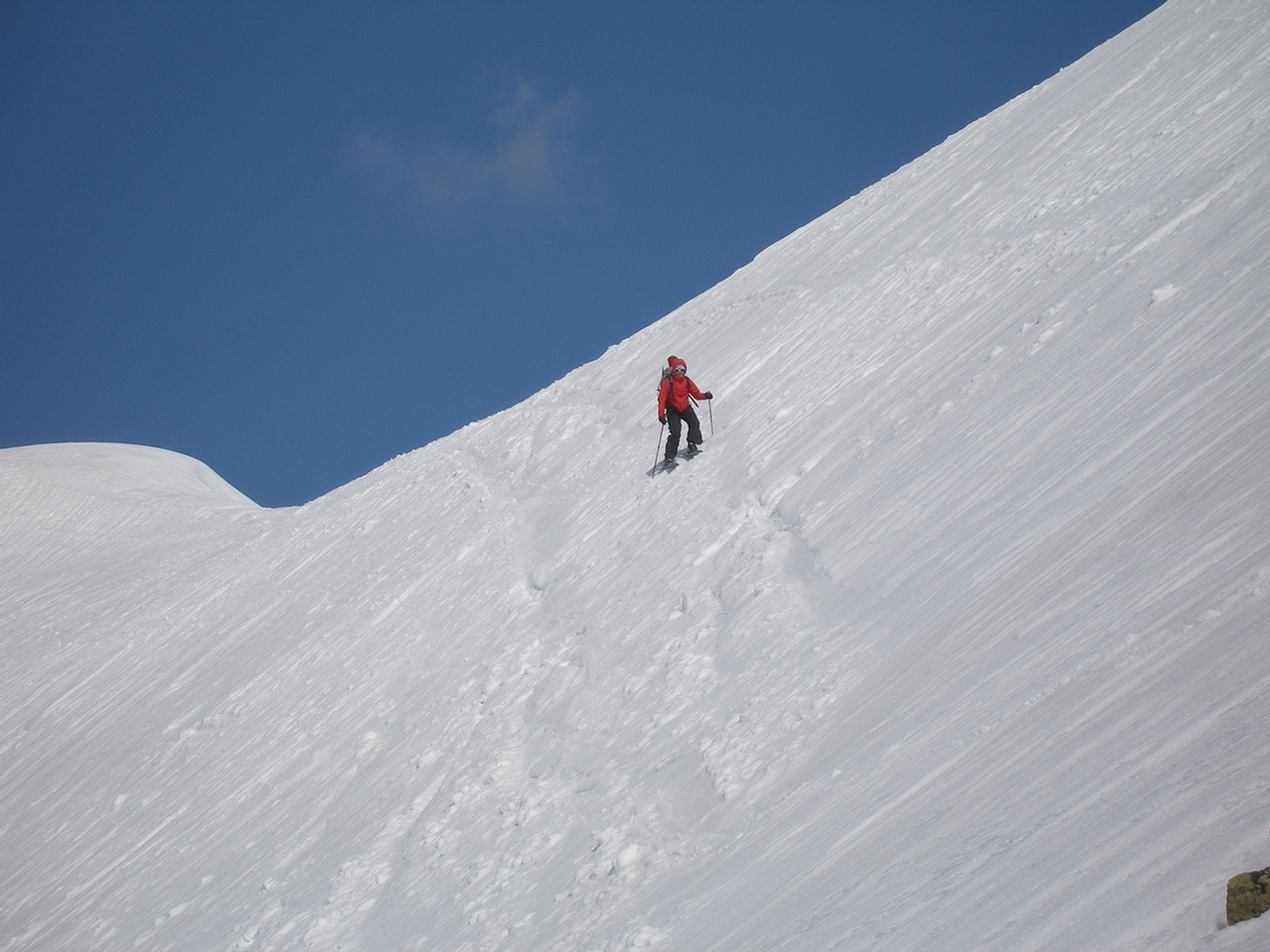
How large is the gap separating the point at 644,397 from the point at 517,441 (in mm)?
2586

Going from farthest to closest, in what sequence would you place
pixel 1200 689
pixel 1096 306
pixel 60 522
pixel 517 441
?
pixel 60 522 < pixel 517 441 < pixel 1096 306 < pixel 1200 689

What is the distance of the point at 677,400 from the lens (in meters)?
12.1

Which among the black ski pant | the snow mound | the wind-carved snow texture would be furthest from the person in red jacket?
the snow mound

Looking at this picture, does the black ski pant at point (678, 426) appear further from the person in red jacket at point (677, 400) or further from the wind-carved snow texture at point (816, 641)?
the wind-carved snow texture at point (816, 641)

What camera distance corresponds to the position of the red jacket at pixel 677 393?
12047 millimetres

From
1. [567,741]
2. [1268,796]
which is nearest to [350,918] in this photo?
[567,741]

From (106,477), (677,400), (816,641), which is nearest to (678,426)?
(677,400)

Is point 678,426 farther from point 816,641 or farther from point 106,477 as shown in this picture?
point 106,477

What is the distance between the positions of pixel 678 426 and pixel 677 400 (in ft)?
1.15

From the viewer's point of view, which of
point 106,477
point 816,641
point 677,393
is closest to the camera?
point 816,641

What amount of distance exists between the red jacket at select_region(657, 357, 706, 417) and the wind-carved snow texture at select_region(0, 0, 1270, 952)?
78cm

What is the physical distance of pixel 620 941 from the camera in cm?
540

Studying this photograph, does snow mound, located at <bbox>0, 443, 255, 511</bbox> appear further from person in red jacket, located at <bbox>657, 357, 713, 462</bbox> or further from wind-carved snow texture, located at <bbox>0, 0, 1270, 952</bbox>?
person in red jacket, located at <bbox>657, 357, 713, 462</bbox>

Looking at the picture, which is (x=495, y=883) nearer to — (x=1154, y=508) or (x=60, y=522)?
(x=1154, y=508)
